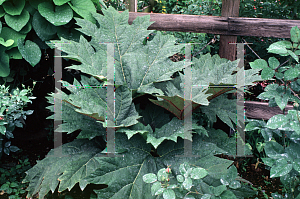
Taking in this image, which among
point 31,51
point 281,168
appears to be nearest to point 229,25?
point 281,168

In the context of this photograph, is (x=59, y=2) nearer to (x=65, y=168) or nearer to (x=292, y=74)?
(x=65, y=168)

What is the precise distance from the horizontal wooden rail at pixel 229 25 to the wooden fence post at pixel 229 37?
4 cm

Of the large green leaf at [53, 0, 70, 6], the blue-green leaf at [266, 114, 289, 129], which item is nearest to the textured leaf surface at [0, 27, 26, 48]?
the large green leaf at [53, 0, 70, 6]

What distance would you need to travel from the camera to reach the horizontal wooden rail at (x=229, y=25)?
175 cm

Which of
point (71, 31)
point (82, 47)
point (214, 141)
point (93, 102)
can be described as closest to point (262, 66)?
point (214, 141)

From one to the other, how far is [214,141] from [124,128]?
530 mm

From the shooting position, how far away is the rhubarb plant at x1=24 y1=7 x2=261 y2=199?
3.68 feet

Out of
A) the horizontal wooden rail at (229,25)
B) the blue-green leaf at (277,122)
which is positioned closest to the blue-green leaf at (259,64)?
the blue-green leaf at (277,122)

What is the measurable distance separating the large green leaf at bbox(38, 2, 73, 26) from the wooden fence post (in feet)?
3.54

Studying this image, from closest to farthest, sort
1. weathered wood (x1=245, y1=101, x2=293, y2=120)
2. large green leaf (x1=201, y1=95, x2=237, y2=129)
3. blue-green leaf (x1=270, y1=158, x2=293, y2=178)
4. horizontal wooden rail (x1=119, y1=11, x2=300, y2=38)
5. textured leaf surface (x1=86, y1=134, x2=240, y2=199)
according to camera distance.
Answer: blue-green leaf (x1=270, y1=158, x2=293, y2=178)
textured leaf surface (x1=86, y1=134, x2=240, y2=199)
large green leaf (x1=201, y1=95, x2=237, y2=129)
horizontal wooden rail (x1=119, y1=11, x2=300, y2=38)
weathered wood (x1=245, y1=101, x2=293, y2=120)

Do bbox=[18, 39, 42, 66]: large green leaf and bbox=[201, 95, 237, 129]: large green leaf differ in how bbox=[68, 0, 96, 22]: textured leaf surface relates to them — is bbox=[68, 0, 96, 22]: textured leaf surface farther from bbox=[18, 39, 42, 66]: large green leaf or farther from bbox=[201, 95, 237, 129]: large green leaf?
bbox=[201, 95, 237, 129]: large green leaf

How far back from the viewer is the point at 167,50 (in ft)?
4.77

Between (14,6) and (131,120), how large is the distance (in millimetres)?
1110

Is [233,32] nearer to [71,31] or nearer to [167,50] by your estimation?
[167,50]
